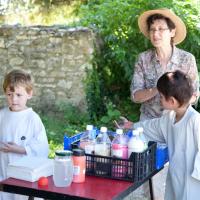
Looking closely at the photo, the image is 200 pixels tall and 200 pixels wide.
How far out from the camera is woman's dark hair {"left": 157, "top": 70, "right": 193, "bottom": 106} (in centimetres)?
302

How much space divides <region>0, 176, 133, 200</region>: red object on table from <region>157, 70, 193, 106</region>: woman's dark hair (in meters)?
0.66

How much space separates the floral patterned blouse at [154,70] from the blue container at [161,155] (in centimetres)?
62

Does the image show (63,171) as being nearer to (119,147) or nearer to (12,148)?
(119,147)

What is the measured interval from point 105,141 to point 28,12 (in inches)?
402

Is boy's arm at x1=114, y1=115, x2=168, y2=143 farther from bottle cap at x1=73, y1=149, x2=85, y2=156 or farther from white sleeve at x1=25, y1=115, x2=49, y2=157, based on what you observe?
bottle cap at x1=73, y1=149, x2=85, y2=156

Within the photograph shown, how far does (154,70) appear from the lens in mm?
3869

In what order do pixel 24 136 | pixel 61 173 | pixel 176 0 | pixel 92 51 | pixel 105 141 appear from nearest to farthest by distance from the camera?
pixel 61 173
pixel 105 141
pixel 24 136
pixel 176 0
pixel 92 51

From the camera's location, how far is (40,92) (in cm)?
803

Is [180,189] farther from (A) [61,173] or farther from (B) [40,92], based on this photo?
(B) [40,92]

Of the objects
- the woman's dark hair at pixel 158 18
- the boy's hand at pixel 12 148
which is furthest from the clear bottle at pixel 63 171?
the woman's dark hair at pixel 158 18

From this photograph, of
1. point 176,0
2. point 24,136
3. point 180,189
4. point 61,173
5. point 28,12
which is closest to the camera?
point 61,173

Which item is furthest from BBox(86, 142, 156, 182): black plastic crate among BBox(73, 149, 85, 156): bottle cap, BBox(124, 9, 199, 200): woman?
BBox(124, 9, 199, 200): woman

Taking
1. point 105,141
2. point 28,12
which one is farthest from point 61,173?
point 28,12

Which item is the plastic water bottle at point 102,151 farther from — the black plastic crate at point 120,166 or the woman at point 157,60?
the woman at point 157,60
